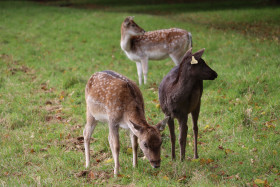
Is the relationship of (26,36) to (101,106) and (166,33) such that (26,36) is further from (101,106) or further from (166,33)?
(101,106)

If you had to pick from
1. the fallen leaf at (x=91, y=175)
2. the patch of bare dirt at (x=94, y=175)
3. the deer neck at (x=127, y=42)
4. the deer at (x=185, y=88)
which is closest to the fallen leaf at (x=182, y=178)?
the deer at (x=185, y=88)

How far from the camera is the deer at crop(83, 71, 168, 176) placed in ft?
16.1

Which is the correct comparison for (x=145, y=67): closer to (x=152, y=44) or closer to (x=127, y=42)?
(x=152, y=44)

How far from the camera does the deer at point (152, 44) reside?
10102 millimetres

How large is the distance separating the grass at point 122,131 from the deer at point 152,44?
64 centimetres

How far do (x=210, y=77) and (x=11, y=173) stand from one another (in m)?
3.42

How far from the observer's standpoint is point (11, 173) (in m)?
5.48

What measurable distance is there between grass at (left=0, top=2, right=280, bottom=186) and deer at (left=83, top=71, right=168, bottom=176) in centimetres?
39

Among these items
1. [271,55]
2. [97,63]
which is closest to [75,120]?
[97,63]

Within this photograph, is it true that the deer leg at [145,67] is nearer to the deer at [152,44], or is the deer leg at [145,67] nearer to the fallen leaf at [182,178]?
the deer at [152,44]

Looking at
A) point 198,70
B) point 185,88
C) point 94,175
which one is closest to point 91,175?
point 94,175

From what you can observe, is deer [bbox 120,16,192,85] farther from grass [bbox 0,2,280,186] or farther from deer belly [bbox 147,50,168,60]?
grass [bbox 0,2,280,186]

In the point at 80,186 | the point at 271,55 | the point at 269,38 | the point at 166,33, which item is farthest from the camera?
the point at 269,38

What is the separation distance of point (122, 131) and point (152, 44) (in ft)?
13.2
